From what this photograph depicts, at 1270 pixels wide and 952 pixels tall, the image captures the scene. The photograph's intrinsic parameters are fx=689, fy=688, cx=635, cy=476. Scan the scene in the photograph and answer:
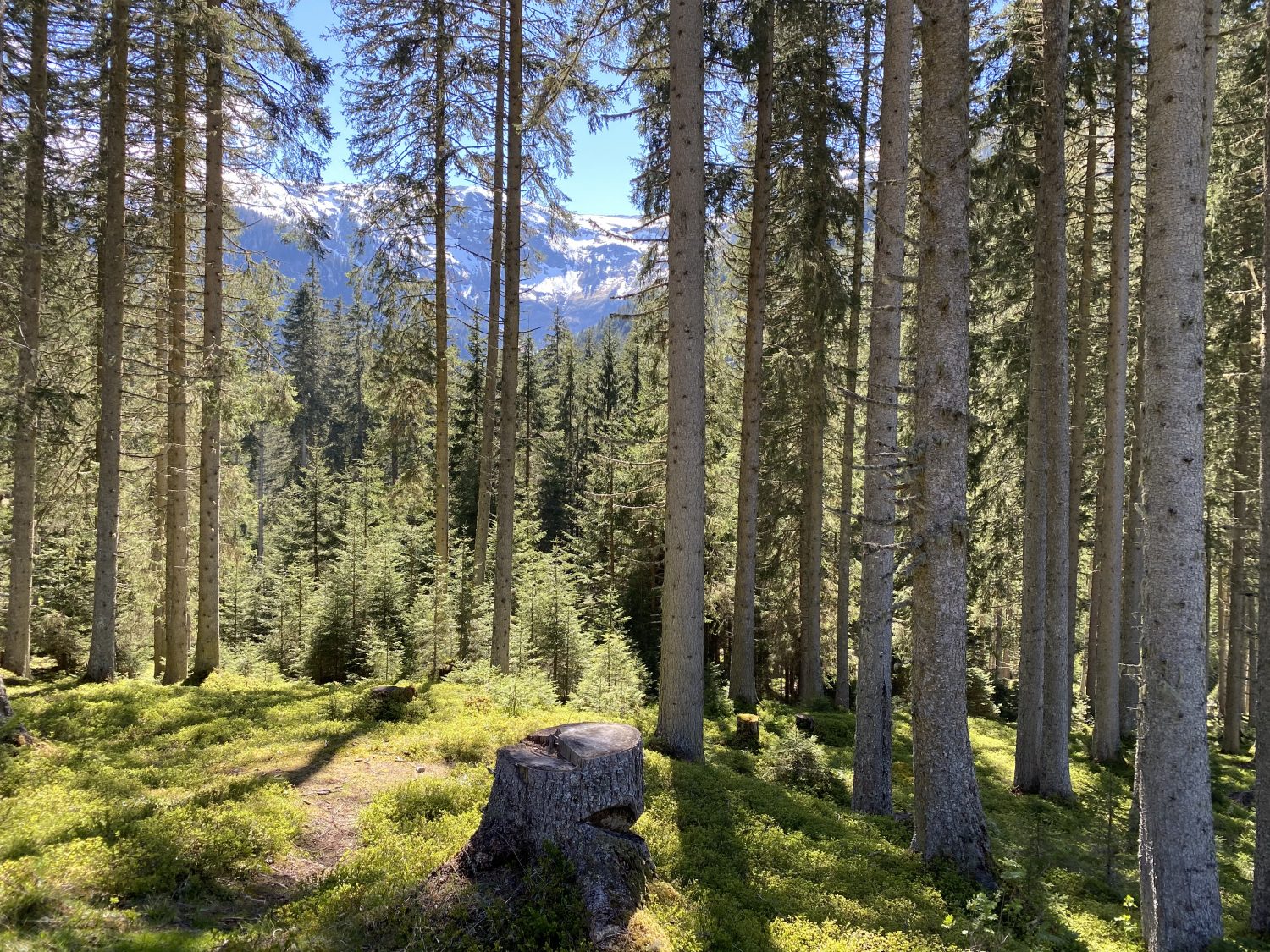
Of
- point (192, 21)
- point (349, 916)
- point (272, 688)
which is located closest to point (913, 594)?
point (349, 916)

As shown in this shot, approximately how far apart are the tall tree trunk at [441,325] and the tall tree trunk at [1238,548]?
631 inches

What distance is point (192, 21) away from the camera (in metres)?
9.23

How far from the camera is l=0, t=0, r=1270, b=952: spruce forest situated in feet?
15.7

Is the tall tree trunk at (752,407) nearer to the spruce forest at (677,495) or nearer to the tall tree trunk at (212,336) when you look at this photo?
the spruce forest at (677,495)

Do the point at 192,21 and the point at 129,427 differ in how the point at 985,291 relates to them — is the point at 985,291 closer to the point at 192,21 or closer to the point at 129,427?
the point at 192,21

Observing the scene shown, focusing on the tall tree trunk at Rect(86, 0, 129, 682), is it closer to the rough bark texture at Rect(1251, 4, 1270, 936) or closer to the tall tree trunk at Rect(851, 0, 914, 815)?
the tall tree trunk at Rect(851, 0, 914, 815)

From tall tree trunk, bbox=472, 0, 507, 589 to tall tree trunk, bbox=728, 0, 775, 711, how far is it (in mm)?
4767

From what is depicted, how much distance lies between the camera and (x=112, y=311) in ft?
32.3

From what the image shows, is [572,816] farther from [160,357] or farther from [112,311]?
[160,357]

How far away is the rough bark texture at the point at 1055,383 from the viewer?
9.45 m

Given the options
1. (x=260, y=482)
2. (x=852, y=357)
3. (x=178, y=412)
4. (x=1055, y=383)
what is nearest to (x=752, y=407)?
(x=852, y=357)

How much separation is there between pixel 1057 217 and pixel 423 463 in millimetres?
13218

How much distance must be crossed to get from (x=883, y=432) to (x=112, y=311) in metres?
10.7

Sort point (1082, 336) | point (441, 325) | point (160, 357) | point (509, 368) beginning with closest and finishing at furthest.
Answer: point (509, 368) < point (160, 357) < point (1082, 336) < point (441, 325)
